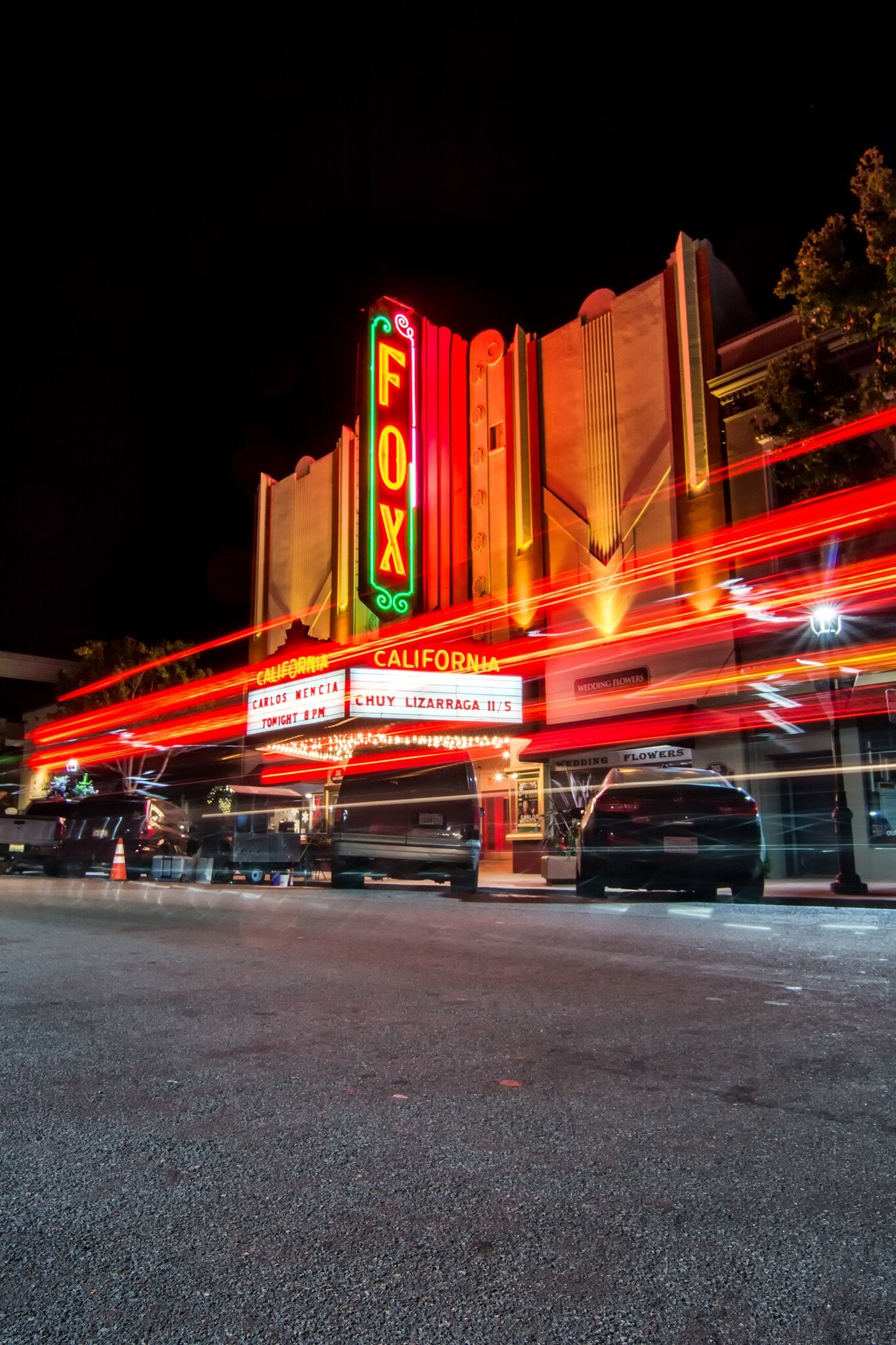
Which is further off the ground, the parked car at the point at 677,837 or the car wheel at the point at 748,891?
the parked car at the point at 677,837

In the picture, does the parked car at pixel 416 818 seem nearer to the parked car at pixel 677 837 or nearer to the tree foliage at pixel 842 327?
the parked car at pixel 677 837

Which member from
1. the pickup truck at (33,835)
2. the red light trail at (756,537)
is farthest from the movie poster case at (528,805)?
the pickup truck at (33,835)

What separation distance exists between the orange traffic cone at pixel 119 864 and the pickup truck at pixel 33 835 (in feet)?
5.91

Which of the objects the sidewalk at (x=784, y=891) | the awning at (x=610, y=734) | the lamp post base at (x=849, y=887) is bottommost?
the sidewalk at (x=784, y=891)

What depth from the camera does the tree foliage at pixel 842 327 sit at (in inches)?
473

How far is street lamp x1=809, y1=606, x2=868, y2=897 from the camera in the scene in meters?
13.8

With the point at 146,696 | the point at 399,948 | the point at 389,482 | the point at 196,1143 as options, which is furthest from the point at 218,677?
the point at 196,1143

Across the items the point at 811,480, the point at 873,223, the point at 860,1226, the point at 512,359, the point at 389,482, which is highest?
the point at 512,359

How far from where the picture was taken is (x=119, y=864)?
18.5 metres

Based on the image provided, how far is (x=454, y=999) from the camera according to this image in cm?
522

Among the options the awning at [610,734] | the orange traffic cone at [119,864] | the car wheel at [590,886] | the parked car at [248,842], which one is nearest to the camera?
the car wheel at [590,886]

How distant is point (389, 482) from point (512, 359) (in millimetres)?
6181

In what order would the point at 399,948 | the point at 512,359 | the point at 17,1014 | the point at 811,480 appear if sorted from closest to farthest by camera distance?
the point at 17,1014, the point at 399,948, the point at 811,480, the point at 512,359

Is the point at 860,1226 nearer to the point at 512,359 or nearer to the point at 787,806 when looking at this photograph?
the point at 787,806
